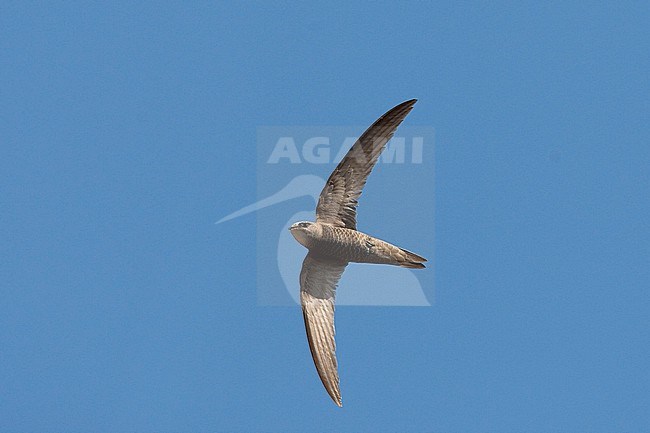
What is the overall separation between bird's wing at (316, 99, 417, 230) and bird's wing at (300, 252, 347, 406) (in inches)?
29.6

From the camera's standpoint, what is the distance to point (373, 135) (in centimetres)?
Answer: 1667

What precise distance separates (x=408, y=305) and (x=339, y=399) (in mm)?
2135

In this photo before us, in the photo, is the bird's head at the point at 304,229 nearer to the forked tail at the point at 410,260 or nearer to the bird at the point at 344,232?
the bird at the point at 344,232

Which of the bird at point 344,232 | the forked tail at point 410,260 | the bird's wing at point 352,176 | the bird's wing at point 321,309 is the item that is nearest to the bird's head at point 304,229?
the bird at point 344,232

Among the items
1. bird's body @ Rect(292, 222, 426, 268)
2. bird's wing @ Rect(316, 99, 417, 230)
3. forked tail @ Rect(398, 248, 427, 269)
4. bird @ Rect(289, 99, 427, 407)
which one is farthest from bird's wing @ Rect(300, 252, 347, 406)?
forked tail @ Rect(398, 248, 427, 269)

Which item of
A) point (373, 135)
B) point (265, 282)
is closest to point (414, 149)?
point (373, 135)

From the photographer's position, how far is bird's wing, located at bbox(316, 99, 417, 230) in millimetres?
16641

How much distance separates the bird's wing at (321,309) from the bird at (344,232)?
15mm

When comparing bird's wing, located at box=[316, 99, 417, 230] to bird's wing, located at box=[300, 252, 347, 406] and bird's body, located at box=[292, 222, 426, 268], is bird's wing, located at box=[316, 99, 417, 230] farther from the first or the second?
bird's wing, located at box=[300, 252, 347, 406]

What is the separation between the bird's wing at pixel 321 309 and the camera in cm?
1708

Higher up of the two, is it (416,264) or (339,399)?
(416,264)

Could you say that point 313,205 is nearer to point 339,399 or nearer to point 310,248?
point 310,248

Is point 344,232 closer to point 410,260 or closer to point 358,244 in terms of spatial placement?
point 358,244

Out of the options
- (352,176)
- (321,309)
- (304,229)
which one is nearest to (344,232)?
(304,229)
